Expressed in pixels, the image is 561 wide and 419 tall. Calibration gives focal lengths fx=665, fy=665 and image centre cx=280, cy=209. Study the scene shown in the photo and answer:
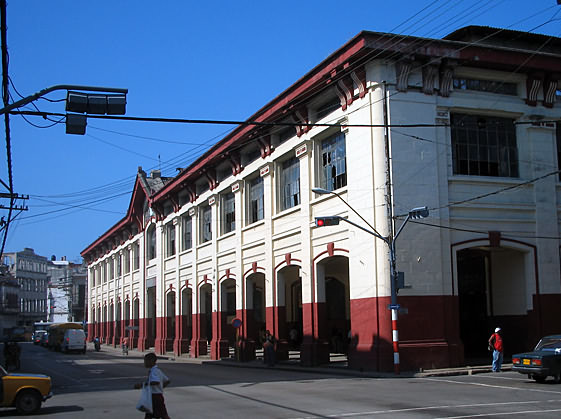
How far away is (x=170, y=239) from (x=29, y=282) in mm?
87276

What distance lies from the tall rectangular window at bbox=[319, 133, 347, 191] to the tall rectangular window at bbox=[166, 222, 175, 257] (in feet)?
81.5

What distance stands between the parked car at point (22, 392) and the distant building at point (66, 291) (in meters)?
106

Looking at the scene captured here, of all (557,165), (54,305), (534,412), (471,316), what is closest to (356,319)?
(471,316)

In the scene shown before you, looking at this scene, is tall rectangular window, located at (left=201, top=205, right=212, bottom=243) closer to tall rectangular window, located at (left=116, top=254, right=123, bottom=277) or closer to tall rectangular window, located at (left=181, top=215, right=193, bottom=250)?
tall rectangular window, located at (left=181, top=215, right=193, bottom=250)

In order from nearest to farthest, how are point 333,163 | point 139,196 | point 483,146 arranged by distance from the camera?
point 483,146 < point 333,163 < point 139,196

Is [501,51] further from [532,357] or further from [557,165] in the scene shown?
[532,357]

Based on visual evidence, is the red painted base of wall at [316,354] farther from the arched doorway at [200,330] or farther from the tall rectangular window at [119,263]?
the tall rectangular window at [119,263]

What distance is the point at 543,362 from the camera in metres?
19.3

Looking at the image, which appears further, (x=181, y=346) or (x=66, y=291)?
(x=66, y=291)

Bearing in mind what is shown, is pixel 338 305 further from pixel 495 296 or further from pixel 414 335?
pixel 414 335

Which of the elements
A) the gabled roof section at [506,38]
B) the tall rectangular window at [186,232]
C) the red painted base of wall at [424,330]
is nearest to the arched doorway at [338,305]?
the red painted base of wall at [424,330]

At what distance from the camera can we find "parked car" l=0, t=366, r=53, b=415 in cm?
1576

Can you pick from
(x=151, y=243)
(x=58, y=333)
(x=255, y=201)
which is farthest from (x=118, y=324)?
(x=255, y=201)

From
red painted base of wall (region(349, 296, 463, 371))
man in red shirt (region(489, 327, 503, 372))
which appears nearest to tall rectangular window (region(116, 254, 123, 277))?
red painted base of wall (region(349, 296, 463, 371))
